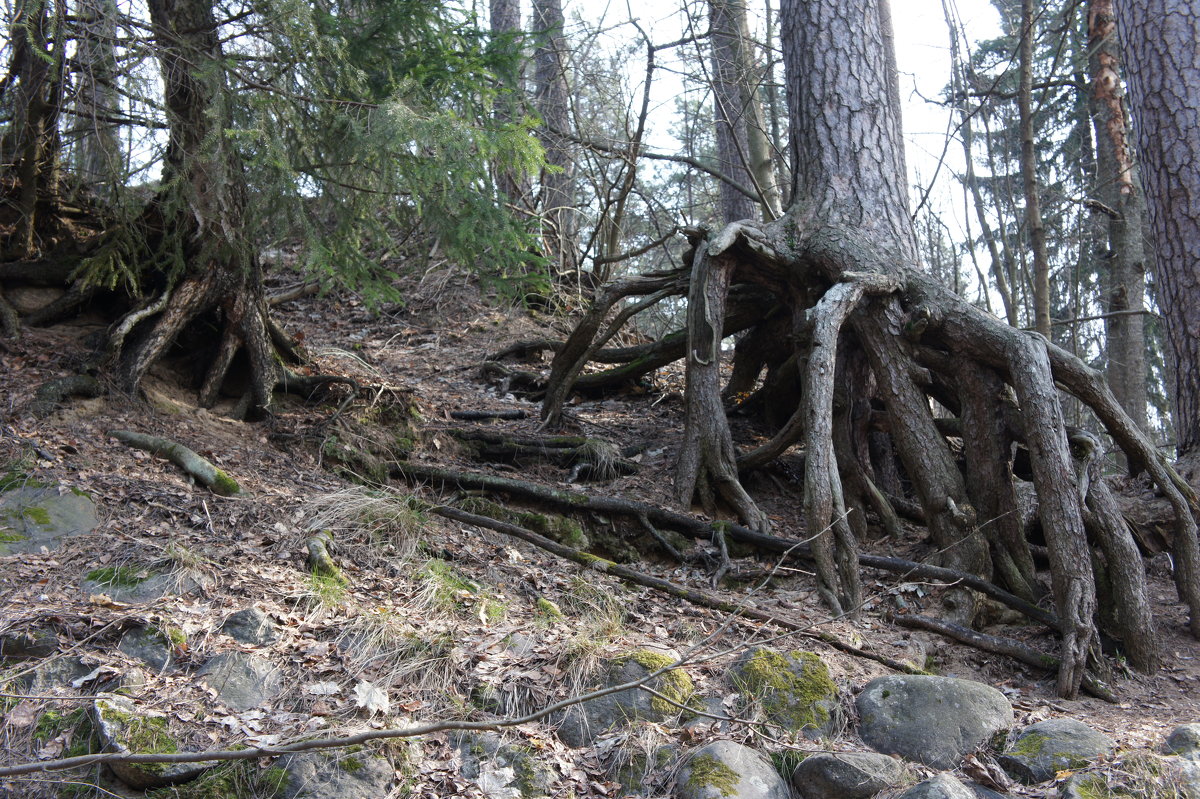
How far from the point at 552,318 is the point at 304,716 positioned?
7595 mm

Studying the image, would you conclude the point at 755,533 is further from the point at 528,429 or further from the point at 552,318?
the point at 552,318

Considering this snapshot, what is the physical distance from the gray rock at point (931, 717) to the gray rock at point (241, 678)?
274 centimetres

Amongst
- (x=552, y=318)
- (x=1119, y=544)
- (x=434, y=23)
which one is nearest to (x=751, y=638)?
(x=1119, y=544)

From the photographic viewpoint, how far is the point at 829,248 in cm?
644

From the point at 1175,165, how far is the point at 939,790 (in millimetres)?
5009

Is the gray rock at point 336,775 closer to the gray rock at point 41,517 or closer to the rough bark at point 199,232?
the gray rock at point 41,517

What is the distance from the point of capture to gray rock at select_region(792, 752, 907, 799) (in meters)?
3.50

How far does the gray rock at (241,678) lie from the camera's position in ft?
12.1

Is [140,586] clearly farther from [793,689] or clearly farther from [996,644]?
[996,644]

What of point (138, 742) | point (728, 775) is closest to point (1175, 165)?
point (728, 775)

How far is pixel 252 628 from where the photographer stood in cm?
404

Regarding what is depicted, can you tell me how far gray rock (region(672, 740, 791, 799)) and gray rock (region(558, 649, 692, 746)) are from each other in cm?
35

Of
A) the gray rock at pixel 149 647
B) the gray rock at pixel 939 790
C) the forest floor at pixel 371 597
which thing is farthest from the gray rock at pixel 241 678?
the gray rock at pixel 939 790

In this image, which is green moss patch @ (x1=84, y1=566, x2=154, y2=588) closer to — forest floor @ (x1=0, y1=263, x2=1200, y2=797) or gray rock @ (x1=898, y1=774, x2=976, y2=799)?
forest floor @ (x1=0, y1=263, x2=1200, y2=797)
